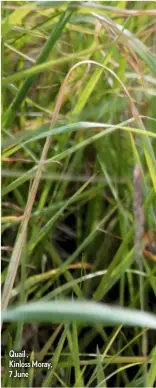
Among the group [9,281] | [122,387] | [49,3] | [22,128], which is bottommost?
[122,387]

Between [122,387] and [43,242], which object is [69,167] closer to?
[43,242]

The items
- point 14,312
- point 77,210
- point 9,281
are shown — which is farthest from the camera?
point 77,210

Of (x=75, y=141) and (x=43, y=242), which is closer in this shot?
(x=43, y=242)

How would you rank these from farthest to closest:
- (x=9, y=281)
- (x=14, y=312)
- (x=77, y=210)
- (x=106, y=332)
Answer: (x=77, y=210)
(x=106, y=332)
(x=9, y=281)
(x=14, y=312)

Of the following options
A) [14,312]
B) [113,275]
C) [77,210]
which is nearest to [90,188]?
[77,210]

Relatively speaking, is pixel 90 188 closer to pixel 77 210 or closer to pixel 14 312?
pixel 77 210

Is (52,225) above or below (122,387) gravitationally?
above
